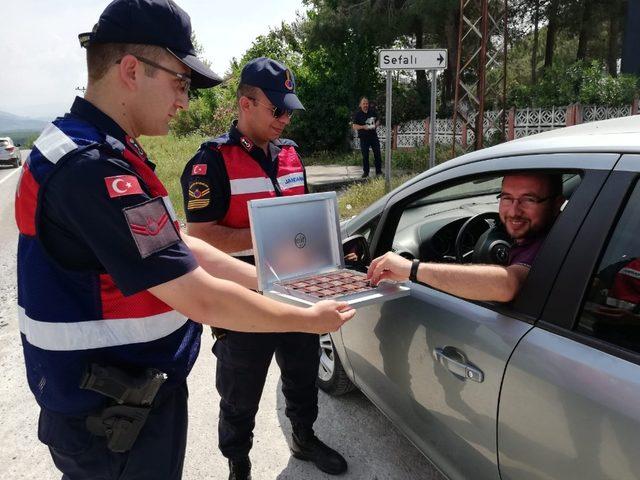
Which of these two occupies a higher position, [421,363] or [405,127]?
[405,127]

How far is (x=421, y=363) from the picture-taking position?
1.79 m

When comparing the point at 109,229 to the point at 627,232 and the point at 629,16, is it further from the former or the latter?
the point at 629,16

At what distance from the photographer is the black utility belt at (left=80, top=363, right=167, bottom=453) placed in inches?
47.5

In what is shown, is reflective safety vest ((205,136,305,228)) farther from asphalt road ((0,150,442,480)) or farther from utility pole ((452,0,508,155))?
utility pole ((452,0,508,155))

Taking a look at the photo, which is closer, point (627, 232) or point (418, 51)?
point (627, 232)

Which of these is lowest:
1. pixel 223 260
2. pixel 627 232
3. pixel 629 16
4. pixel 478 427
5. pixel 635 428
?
pixel 478 427

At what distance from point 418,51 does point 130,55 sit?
5011 mm

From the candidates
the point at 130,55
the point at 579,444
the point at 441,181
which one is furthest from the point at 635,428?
the point at 130,55

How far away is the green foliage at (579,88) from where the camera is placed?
12539mm

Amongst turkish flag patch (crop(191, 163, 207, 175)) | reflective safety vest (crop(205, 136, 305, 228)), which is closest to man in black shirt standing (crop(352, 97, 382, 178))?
reflective safety vest (crop(205, 136, 305, 228))

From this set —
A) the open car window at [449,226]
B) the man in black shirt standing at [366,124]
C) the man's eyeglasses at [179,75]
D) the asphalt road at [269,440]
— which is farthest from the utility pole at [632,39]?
the man's eyeglasses at [179,75]

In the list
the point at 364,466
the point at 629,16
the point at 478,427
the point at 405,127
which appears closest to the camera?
the point at 478,427

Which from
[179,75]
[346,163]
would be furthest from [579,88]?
[179,75]

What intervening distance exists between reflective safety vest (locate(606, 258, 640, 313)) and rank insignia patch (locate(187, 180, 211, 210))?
1.50 m
